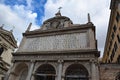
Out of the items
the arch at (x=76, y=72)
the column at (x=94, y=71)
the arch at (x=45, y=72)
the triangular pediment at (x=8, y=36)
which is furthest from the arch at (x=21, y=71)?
the triangular pediment at (x=8, y=36)

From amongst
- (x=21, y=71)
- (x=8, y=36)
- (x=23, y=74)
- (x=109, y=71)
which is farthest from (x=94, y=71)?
(x=8, y=36)

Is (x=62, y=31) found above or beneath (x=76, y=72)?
above

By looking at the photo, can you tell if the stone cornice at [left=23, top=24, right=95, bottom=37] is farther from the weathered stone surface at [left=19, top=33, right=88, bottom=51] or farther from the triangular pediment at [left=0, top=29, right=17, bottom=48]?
the triangular pediment at [left=0, top=29, right=17, bottom=48]

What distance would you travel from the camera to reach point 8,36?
27.8 meters

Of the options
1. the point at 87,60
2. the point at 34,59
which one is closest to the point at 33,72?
the point at 34,59

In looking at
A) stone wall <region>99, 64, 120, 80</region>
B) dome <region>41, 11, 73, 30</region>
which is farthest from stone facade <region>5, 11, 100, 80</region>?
stone wall <region>99, 64, 120, 80</region>

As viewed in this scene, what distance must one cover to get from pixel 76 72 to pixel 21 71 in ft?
24.6

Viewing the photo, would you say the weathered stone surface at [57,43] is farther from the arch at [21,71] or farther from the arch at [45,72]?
the arch at [21,71]

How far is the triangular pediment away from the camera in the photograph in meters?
26.5

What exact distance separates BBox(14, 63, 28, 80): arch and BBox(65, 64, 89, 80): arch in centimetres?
563

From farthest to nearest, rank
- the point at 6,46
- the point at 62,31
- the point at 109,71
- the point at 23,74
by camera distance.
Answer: the point at 6,46 < the point at 62,31 < the point at 23,74 < the point at 109,71

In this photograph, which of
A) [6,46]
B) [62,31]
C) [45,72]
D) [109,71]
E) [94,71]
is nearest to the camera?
[94,71]

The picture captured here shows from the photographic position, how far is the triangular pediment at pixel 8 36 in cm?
2647

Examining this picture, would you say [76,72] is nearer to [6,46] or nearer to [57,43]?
[57,43]
